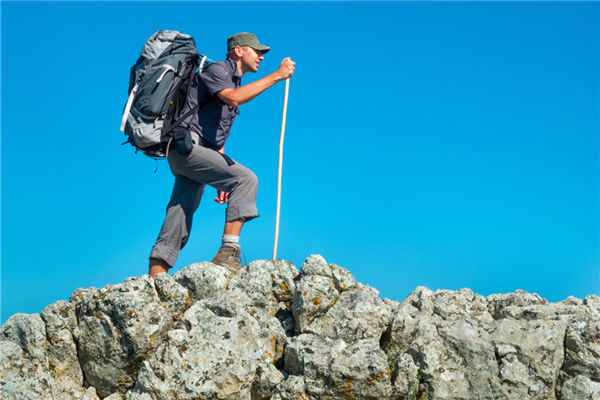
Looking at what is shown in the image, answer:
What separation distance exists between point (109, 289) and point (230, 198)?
2904mm

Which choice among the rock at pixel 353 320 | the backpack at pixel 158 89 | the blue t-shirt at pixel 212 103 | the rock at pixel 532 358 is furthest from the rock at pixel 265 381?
the blue t-shirt at pixel 212 103

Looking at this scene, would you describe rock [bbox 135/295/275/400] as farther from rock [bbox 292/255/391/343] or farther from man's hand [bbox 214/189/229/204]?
man's hand [bbox 214/189/229/204]

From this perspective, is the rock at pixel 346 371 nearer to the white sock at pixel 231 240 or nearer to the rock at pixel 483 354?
the rock at pixel 483 354

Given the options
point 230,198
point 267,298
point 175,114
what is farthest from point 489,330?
point 175,114

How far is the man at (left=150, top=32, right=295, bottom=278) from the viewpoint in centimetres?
1012

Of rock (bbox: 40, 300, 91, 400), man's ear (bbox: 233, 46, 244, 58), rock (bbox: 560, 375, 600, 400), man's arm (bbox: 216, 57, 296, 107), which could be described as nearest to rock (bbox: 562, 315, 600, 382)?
rock (bbox: 560, 375, 600, 400)

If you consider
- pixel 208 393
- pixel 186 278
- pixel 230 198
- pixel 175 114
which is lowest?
pixel 208 393

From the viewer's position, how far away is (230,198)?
407 inches

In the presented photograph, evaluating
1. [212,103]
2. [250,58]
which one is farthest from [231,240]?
[250,58]

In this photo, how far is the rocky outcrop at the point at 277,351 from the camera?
7516 mm

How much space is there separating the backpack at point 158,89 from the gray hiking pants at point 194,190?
486mm

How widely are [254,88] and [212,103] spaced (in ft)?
3.32

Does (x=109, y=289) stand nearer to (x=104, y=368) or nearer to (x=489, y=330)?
(x=104, y=368)

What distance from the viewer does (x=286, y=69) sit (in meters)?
10.4
